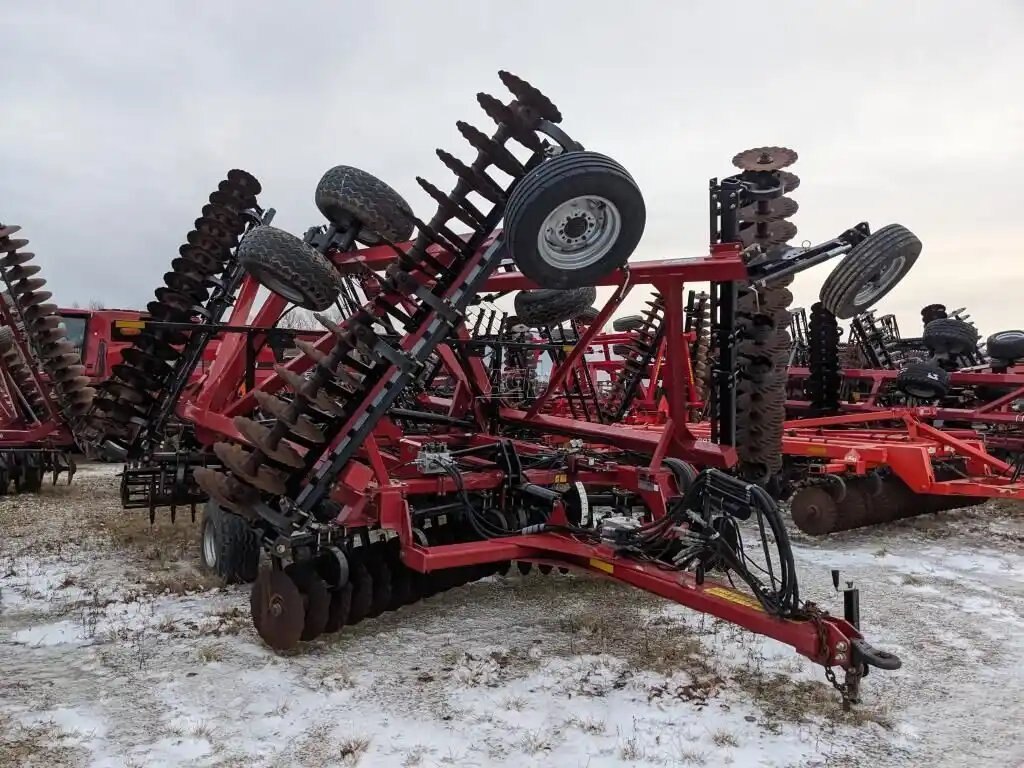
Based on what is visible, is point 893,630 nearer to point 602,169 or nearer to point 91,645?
point 602,169

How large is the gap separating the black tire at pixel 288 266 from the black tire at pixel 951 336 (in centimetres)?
868

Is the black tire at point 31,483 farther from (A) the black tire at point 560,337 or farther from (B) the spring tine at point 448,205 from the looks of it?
(B) the spring tine at point 448,205

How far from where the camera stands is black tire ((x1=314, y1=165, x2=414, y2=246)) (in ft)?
15.5

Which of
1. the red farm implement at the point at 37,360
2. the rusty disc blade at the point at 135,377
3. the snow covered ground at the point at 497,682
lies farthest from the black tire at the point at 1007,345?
the red farm implement at the point at 37,360

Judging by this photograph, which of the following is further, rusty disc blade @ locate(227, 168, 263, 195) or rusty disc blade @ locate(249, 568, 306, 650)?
rusty disc blade @ locate(227, 168, 263, 195)

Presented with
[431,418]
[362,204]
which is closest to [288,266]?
[362,204]

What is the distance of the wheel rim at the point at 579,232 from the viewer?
3387mm

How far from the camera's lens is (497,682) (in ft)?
11.7

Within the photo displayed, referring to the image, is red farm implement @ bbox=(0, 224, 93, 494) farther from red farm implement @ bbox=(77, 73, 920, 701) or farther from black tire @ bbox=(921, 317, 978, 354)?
black tire @ bbox=(921, 317, 978, 354)

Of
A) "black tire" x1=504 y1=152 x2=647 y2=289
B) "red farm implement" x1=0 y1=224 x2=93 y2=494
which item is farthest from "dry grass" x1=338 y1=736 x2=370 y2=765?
"red farm implement" x1=0 y1=224 x2=93 y2=494

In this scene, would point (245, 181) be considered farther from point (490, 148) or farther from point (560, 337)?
point (560, 337)

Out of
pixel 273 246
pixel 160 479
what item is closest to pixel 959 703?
pixel 273 246

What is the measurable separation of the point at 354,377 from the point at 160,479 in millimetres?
2207

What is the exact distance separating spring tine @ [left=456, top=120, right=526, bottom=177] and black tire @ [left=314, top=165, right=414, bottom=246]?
1.07 metres
